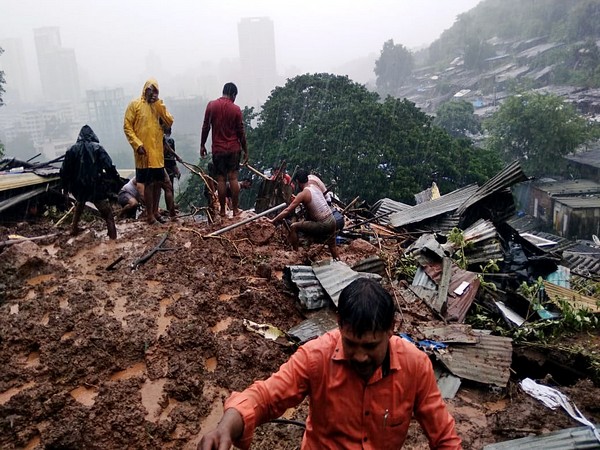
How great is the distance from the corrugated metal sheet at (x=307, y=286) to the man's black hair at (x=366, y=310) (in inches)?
123

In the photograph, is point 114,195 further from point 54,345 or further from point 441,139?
point 441,139

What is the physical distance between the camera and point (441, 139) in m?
20.4

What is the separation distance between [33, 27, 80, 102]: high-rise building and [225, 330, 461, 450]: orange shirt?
89.5m

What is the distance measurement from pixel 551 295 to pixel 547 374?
1806 millimetres

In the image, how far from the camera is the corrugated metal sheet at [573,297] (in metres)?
5.56

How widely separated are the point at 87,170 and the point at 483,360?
204 inches

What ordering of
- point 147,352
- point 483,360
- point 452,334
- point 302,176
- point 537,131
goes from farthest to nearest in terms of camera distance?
point 537,131 < point 302,176 < point 452,334 < point 483,360 < point 147,352

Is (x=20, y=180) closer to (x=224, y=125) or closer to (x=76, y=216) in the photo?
(x=76, y=216)

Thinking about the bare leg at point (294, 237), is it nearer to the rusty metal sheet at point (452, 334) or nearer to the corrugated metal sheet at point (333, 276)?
the corrugated metal sheet at point (333, 276)

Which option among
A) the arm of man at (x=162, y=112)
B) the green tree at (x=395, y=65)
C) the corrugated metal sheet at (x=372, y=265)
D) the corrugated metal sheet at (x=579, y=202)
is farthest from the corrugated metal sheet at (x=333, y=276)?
the green tree at (x=395, y=65)

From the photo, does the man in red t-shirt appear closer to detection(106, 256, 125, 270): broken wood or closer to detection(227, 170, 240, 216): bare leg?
detection(227, 170, 240, 216): bare leg

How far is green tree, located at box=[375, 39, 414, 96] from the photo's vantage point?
196 ft

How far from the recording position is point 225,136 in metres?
6.80

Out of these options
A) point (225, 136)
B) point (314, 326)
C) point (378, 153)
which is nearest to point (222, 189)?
point (225, 136)
